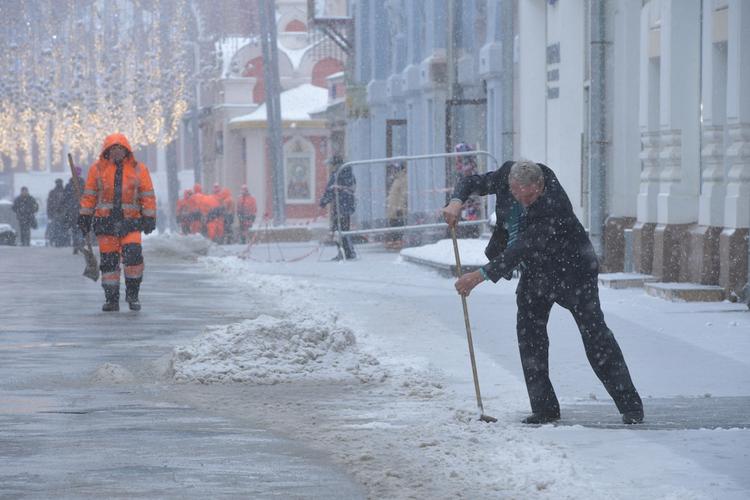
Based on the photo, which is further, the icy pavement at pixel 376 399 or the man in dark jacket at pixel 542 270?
the man in dark jacket at pixel 542 270

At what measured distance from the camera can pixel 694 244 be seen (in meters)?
18.8

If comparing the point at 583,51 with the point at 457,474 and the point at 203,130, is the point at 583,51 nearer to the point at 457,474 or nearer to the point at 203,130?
the point at 457,474

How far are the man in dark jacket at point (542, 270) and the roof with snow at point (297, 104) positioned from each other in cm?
5733

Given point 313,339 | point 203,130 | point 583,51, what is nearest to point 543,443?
point 313,339

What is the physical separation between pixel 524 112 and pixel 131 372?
16291mm

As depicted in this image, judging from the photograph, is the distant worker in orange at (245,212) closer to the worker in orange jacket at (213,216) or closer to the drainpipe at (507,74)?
the worker in orange jacket at (213,216)

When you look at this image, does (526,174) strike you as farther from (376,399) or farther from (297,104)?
(297,104)

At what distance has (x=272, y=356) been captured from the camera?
12039mm

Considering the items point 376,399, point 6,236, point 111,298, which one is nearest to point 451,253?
point 111,298

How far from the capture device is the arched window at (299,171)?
2682 inches

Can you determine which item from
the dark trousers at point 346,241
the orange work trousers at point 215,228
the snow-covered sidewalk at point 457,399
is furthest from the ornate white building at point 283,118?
the snow-covered sidewalk at point 457,399

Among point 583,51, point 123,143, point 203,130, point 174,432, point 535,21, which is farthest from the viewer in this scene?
point 203,130

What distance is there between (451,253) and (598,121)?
3.00 meters

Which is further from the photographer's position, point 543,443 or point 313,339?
point 313,339
